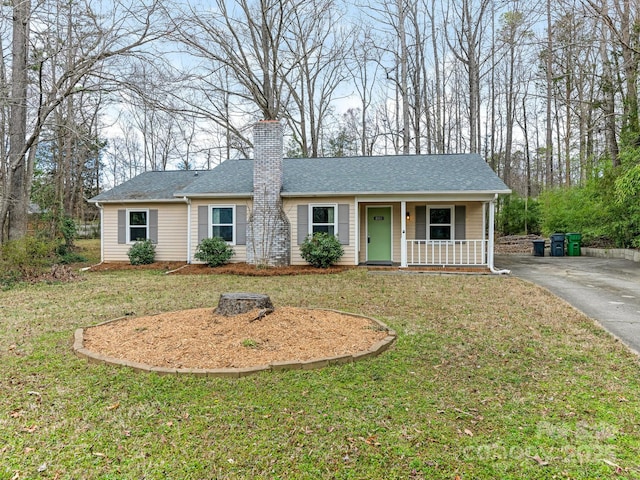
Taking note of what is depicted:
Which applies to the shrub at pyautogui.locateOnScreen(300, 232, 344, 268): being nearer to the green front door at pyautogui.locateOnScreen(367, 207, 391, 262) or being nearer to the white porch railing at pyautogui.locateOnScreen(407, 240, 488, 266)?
the green front door at pyautogui.locateOnScreen(367, 207, 391, 262)

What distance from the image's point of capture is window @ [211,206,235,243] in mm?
12672

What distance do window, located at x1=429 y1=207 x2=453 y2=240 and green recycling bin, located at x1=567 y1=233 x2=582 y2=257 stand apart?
6.68 m

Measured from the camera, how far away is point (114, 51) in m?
10.4

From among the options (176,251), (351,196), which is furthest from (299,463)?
(176,251)

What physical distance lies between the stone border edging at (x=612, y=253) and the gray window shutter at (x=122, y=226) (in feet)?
55.9

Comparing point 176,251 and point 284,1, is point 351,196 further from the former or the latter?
point 284,1

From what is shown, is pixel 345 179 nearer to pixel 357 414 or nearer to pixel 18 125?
pixel 357 414

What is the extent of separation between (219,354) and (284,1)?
14.0 meters

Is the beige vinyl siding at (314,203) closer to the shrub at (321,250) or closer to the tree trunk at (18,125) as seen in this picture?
the shrub at (321,250)

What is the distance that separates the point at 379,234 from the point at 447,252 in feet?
7.10

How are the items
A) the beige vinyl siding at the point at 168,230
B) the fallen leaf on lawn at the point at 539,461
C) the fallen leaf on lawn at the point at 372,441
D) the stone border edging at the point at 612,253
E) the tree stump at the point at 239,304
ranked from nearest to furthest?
the fallen leaf on lawn at the point at 539,461, the fallen leaf on lawn at the point at 372,441, the tree stump at the point at 239,304, the stone border edging at the point at 612,253, the beige vinyl siding at the point at 168,230

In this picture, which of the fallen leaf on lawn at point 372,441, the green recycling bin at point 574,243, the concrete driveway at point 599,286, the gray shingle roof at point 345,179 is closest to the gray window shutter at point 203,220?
the gray shingle roof at point 345,179

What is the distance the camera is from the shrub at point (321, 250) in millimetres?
11602

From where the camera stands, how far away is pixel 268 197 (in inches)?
471
